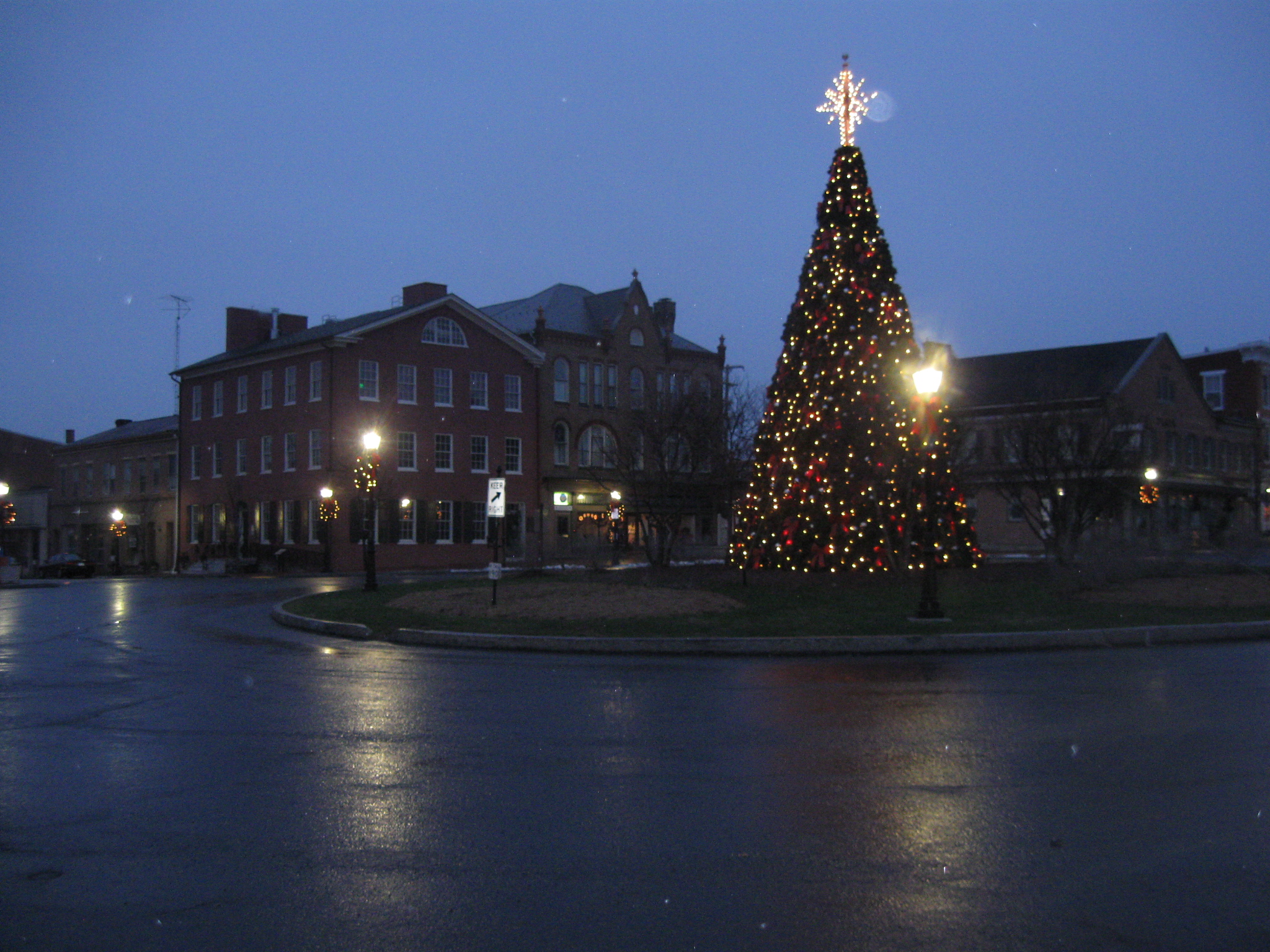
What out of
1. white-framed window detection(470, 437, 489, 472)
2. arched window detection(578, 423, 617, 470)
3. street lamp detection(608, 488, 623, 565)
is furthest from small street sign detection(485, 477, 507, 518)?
arched window detection(578, 423, 617, 470)

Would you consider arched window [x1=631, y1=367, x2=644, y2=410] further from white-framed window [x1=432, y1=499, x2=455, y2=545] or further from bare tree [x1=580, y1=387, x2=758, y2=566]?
bare tree [x1=580, y1=387, x2=758, y2=566]

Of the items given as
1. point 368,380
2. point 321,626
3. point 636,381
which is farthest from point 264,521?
point 321,626

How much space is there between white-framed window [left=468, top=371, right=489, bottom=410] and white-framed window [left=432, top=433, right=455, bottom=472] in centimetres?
208

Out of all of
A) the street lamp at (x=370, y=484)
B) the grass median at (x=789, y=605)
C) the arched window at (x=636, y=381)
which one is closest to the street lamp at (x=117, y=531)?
the arched window at (x=636, y=381)

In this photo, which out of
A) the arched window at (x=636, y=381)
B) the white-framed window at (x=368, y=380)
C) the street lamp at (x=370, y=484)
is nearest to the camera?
the street lamp at (x=370, y=484)

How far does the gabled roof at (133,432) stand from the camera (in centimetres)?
6656

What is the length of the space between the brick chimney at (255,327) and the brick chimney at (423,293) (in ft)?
22.8

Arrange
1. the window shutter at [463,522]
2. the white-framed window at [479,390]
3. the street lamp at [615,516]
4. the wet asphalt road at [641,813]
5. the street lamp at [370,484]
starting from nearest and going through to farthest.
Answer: the wet asphalt road at [641,813]
the street lamp at [370,484]
the street lamp at [615,516]
the window shutter at [463,522]
the white-framed window at [479,390]

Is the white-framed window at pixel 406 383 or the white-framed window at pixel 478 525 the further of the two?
the white-framed window at pixel 478 525

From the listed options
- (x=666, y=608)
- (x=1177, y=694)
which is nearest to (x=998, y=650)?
(x=1177, y=694)

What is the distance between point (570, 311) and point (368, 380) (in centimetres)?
1593

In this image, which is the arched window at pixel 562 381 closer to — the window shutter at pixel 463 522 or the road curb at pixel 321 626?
the window shutter at pixel 463 522

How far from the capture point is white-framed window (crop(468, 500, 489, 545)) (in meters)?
53.4

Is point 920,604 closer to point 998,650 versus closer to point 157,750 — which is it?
point 998,650
